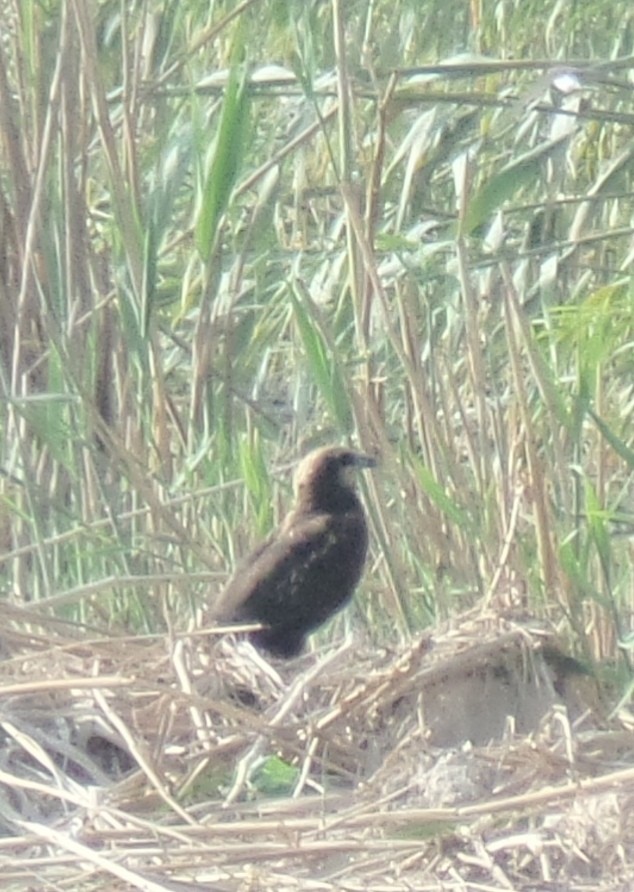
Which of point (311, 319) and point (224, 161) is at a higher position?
point (224, 161)

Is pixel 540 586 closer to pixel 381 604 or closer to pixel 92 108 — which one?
pixel 381 604

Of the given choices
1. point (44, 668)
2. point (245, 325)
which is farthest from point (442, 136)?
point (44, 668)

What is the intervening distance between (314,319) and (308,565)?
0.60 metres

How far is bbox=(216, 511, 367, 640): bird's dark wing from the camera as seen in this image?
326cm

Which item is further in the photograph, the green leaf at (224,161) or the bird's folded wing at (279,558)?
the bird's folded wing at (279,558)

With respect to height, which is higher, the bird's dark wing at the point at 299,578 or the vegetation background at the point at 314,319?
the vegetation background at the point at 314,319

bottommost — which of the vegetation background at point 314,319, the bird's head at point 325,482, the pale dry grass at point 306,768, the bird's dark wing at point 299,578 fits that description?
the bird's dark wing at point 299,578

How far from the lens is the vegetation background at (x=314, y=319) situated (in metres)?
2.86

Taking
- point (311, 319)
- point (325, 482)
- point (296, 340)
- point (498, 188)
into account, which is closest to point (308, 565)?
point (325, 482)

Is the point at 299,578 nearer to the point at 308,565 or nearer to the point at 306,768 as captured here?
the point at 308,565

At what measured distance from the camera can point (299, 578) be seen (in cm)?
335

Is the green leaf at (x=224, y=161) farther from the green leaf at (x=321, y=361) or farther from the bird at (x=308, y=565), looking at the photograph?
the bird at (x=308, y=565)

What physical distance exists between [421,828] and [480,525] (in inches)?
32.3

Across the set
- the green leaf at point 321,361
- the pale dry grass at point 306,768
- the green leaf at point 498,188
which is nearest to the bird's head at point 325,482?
the green leaf at point 321,361
